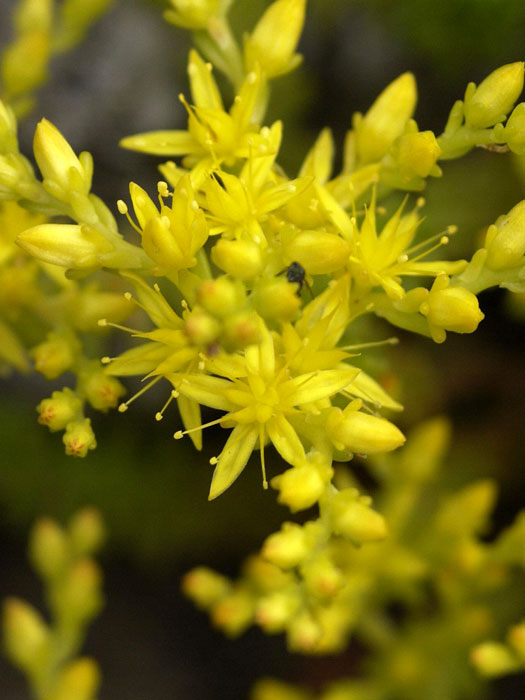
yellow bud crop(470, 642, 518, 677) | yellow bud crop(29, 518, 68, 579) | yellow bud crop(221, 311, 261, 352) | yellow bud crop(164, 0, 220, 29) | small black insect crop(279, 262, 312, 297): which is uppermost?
yellow bud crop(164, 0, 220, 29)

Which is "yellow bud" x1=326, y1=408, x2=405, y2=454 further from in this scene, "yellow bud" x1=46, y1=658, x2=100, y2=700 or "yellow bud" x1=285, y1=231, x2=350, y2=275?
"yellow bud" x1=46, y1=658, x2=100, y2=700

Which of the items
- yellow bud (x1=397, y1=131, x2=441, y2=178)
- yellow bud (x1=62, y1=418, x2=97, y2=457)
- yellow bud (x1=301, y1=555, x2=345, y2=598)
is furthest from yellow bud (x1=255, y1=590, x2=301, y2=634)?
yellow bud (x1=397, y1=131, x2=441, y2=178)

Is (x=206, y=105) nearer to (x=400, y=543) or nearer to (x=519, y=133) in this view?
(x=519, y=133)

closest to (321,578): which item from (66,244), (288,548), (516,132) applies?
(288,548)

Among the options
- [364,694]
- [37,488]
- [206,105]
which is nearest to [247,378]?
[206,105]

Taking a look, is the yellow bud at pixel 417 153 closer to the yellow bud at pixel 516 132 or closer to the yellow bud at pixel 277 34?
the yellow bud at pixel 516 132
